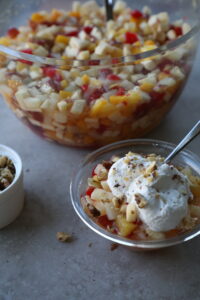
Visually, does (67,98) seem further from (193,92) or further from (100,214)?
(193,92)

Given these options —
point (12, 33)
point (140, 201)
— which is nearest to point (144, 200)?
point (140, 201)

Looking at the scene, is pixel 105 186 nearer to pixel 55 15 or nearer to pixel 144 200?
pixel 144 200

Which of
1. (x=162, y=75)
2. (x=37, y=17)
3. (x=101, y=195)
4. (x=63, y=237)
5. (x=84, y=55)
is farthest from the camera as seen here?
(x=37, y=17)

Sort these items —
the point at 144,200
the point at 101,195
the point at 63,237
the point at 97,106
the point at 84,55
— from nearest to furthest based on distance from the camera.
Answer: the point at 144,200, the point at 101,195, the point at 63,237, the point at 97,106, the point at 84,55

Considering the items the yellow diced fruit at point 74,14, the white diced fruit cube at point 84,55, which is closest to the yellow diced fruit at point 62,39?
the white diced fruit cube at point 84,55

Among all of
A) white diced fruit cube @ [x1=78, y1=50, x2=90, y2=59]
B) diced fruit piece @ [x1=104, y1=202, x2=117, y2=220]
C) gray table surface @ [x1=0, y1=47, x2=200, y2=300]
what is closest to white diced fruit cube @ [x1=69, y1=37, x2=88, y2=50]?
white diced fruit cube @ [x1=78, y1=50, x2=90, y2=59]

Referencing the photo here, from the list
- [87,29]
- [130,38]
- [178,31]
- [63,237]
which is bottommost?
[63,237]

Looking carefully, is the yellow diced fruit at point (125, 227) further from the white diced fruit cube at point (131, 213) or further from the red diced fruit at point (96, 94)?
the red diced fruit at point (96, 94)

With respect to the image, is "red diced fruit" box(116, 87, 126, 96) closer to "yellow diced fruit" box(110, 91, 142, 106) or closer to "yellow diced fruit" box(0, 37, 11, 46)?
"yellow diced fruit" box(110, 91, 142, 106)
